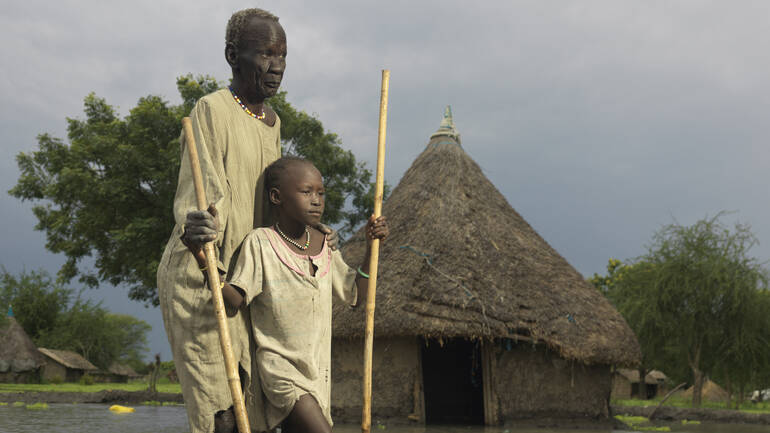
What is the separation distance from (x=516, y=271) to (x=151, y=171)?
1153 centimetres

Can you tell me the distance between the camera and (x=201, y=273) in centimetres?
253

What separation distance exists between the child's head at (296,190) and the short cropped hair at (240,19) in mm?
558

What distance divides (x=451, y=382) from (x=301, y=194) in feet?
35.0

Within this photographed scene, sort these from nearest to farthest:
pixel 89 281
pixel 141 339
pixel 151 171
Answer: pixel 151 171 < pixel 89 281 < pixel 141 339

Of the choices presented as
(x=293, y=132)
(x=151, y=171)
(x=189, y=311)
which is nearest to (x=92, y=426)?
(x=189, y=311)

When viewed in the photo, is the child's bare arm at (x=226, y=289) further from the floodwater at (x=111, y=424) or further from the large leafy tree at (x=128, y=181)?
the large leafy tree at (x=128, y=181)

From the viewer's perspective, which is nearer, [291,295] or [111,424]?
[291,295]

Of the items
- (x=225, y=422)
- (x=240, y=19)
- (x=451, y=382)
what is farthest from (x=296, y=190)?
(x=451, y=382)

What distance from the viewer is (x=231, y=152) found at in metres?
2.78

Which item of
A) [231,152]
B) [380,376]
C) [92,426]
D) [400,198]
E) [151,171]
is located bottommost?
[92,426]

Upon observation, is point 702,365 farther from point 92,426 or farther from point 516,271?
point 92,426

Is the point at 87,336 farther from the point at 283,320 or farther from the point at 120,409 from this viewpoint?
the point at 283,320

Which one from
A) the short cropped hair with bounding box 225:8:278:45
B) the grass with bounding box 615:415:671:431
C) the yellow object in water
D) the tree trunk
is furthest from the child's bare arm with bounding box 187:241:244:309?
the tree trunk

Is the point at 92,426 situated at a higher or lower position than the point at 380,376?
lower
